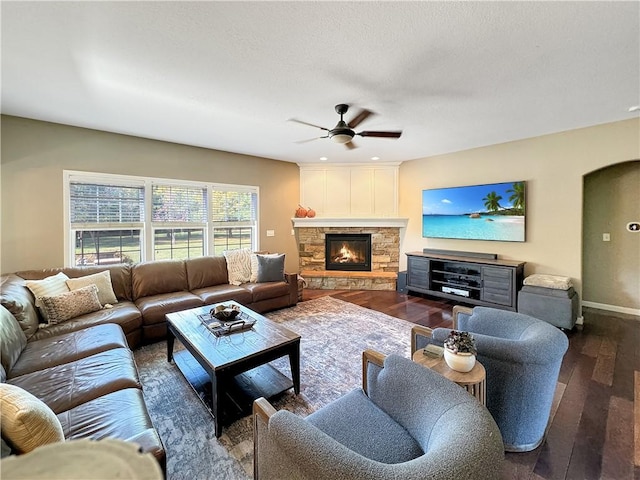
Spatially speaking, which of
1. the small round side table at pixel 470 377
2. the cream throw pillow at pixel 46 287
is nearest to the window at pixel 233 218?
the cream throw pillow at pixel 46 287

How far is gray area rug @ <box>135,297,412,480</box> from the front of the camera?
1623mm

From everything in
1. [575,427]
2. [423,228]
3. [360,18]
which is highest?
[360,18]

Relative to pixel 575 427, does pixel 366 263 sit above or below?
above

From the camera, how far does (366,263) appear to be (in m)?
5.83

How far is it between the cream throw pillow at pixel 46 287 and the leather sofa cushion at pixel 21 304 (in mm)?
42

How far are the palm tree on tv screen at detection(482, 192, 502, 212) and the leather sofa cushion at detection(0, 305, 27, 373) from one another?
5501mm

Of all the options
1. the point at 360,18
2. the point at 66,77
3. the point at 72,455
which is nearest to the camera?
the point at 72,455

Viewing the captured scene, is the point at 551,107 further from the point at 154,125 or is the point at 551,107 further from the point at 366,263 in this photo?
the point at 154,125

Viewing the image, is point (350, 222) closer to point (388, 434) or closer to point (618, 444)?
point (618, 444)

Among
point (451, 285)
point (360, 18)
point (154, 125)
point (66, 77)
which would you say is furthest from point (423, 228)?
point (66, 77)

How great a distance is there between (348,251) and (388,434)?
4733 millimetres

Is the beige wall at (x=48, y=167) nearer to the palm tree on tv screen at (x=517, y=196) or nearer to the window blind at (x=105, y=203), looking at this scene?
the window blind at (x=105, y=203)

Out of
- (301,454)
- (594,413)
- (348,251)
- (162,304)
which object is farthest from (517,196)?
(162,304)

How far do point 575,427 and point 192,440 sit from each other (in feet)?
8.29
